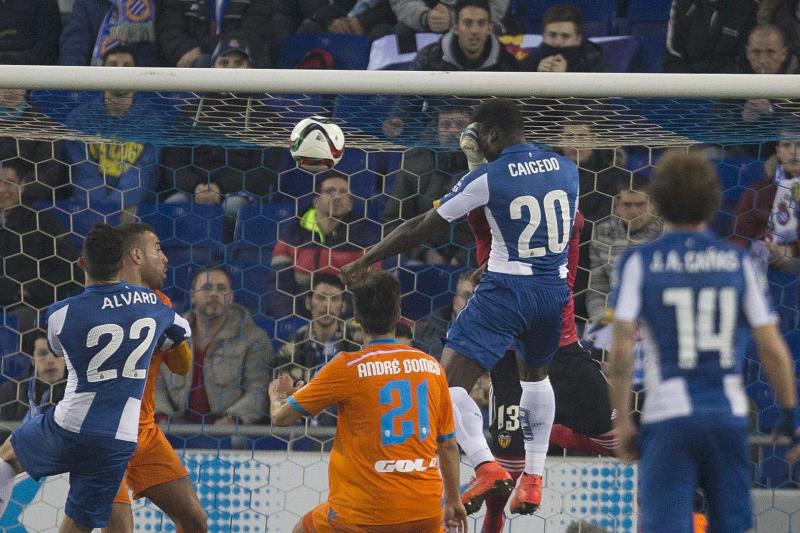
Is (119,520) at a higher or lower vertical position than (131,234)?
lower

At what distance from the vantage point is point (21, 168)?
698 centimetres

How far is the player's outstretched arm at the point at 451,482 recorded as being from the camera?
182 inches

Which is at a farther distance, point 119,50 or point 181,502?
point 119,50

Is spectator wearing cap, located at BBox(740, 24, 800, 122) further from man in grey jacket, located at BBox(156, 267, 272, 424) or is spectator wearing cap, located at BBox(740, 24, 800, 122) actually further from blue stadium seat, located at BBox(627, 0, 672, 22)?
man in grey jacket, located at BBox(156, 267, 272, 424)

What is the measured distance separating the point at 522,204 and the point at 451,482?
1.17 metres

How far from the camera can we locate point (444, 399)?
4.61m

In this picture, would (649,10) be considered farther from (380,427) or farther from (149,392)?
(380,427)

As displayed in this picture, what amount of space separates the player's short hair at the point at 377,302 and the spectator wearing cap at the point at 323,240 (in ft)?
7.19

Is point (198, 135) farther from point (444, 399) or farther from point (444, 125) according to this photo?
point (444, 399)

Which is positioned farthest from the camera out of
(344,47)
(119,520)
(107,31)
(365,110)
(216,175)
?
(107,31)

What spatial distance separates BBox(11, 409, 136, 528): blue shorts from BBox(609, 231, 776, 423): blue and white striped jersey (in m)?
2.23

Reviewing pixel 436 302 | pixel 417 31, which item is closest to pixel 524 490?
pixel 436 302

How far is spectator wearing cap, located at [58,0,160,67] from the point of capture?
8.77m

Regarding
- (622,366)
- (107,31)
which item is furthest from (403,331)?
(107,31)
